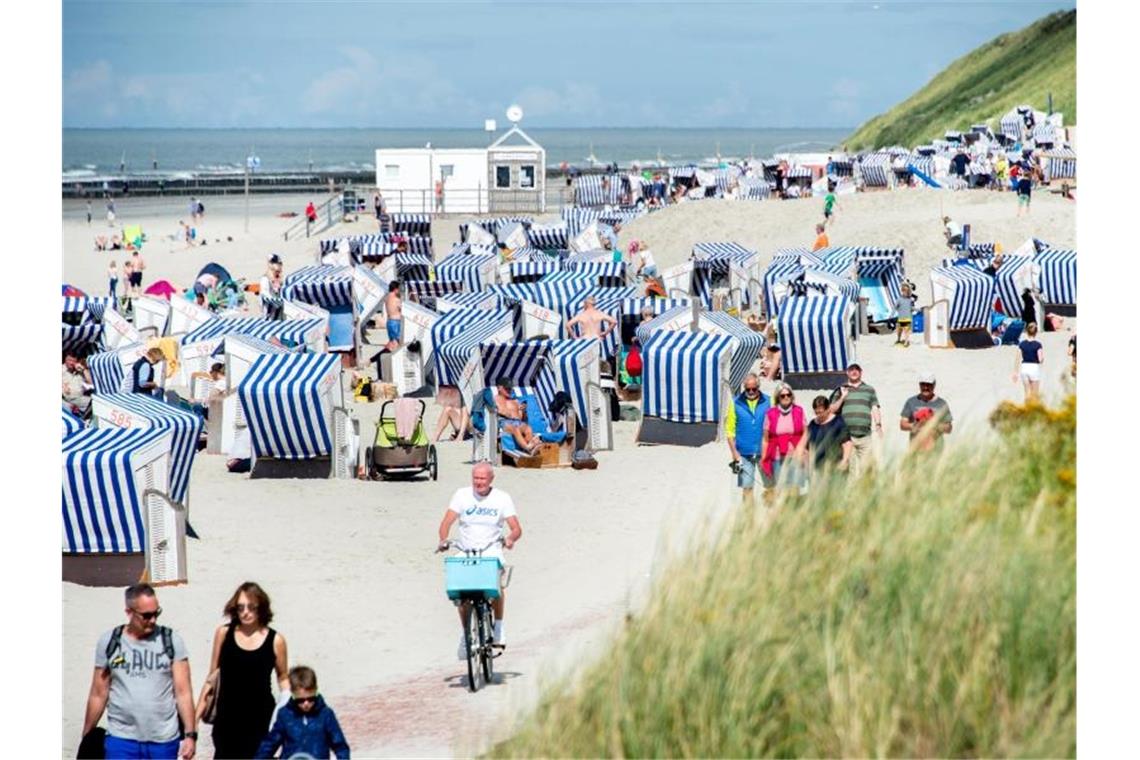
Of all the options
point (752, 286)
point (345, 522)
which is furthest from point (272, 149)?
point (345, 522)

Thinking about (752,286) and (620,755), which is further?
(752,286)

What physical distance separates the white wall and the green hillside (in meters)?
22.7

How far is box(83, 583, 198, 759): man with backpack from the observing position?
7156mm

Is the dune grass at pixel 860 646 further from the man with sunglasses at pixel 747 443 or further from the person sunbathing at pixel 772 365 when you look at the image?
the person sunbathing at pixel 772 365

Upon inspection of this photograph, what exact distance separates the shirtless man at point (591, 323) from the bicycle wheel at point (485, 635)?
31.8ft

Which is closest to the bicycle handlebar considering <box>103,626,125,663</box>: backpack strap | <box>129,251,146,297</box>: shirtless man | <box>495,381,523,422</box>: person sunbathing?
<box>103,626,125,663</box>: backpack strap

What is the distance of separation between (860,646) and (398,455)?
7.95 m

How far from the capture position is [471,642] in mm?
8719

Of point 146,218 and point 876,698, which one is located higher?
point 146,218

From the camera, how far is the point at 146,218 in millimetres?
57312

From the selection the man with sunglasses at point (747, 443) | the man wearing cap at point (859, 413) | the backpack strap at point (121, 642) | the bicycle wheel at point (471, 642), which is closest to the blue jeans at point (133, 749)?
the backpack strap at point (121, 642)

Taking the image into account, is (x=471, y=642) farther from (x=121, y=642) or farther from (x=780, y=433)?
(x=780, y=433)

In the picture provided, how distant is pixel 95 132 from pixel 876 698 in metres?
195
